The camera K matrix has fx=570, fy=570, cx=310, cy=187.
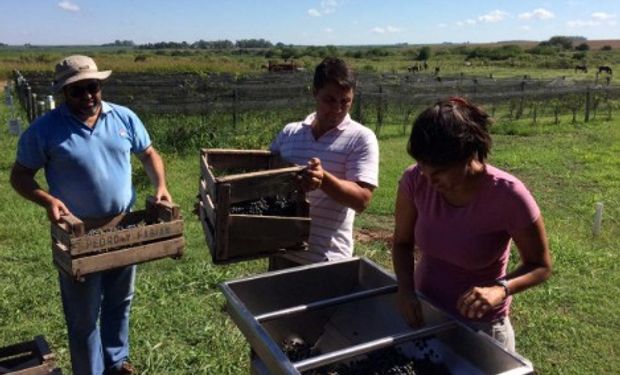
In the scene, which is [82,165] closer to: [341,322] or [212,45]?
[341,322]

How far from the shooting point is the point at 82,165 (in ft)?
10.5

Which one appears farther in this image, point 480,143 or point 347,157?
point 347,157

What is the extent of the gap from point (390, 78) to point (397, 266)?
23.8 metres

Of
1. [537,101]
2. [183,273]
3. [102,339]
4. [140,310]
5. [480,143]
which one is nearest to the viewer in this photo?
[480,143]

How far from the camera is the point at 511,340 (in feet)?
7.82

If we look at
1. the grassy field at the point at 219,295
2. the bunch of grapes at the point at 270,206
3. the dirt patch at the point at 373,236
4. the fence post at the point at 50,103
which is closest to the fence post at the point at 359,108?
the grassy field at the point at 219,295

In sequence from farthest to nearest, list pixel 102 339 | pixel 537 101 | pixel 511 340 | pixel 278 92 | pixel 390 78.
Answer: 1. pixel 390 78
2. pixel 537 101
3. pixel 278 92
4. pixel 102 339
5. pixel 511 340

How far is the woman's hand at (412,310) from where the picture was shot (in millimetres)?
2211

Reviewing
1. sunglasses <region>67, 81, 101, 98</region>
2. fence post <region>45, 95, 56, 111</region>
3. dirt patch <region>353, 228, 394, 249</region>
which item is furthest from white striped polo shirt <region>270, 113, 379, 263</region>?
fence post <region>45, 95, 56, 111</region>

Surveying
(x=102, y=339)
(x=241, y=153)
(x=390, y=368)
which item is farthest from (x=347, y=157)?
(x=102, y=339)

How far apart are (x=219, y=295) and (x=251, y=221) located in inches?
105

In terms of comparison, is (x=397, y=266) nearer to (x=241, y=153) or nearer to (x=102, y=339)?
(x=241, y=153)

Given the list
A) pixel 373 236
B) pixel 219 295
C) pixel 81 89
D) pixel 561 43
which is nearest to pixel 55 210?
pixel 81 89

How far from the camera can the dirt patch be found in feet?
22.4
